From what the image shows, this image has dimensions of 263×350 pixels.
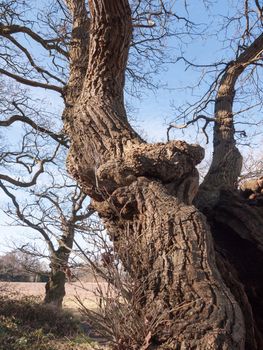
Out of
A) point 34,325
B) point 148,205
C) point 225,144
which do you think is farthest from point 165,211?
point 34,325

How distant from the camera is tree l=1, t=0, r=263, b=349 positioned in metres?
2.39

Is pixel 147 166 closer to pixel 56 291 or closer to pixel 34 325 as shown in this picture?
pixel 34 325

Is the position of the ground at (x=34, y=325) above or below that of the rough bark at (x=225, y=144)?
below

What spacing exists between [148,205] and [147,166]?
0.51 metres

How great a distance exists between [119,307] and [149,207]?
3.00 ft

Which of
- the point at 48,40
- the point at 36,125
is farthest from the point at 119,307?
the point at 36,125

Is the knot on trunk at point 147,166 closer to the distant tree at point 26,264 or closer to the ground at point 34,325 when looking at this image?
the distant tree at point 26,264

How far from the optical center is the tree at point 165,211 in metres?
2.39

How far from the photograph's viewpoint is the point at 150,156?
3643 mm

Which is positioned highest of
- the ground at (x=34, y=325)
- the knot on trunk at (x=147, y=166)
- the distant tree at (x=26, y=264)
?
the knot on trunk at (x=147, y=166)

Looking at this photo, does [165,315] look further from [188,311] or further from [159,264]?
[159,264]

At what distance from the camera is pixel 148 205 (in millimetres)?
3227

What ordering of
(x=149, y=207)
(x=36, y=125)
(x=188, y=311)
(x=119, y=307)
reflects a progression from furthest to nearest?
(x=36, y=125) → (x=149, y=207) → (x=119, y=307) → (x=188, y=311)

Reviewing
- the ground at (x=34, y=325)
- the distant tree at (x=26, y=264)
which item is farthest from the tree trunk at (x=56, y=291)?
the distant tree at (x=26, y=264)
